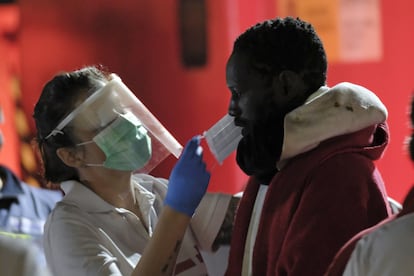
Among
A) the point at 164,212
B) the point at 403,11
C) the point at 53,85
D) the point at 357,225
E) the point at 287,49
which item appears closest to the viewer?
the point at 357,225

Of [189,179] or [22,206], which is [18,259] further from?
[22,206]

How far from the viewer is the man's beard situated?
1.46 meters

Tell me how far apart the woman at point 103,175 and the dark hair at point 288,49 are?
Result: 1.59 ft

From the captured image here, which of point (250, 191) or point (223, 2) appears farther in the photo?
point (223, 2)

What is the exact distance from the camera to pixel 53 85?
187cm

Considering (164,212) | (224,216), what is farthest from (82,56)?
(164,212)

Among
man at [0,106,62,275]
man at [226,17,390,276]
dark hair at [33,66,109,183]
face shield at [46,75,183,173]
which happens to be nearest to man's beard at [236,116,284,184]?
man at [226,17,390,276]

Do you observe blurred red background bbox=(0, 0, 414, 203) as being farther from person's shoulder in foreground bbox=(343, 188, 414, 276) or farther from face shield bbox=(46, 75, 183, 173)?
person's shoulder in foreground bbox=(343, 188, 414, 276)

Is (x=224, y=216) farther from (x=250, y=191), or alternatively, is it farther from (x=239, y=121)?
(x=239, y=121)

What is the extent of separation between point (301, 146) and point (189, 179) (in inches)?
10.3

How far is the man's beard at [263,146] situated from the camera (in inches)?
57.6

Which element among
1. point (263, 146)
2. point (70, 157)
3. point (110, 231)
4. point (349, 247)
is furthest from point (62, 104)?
point (349, 247)

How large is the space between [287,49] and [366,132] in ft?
0.69

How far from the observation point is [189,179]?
1562 mm
